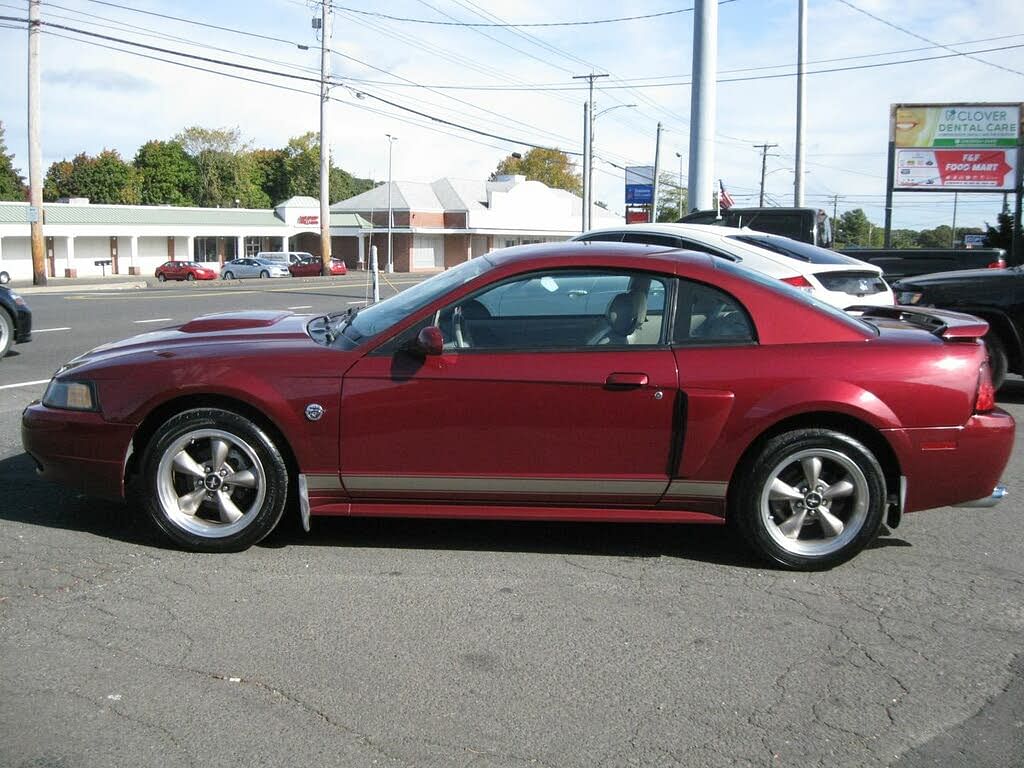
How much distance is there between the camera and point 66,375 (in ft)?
16.7

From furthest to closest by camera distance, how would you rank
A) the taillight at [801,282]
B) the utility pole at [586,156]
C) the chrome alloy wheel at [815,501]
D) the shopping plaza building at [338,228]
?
the shopping plaza building at [338,228] → the utility pole at [586,156] → the taillight at [801,282] → the chrome alloy wheel at [815,501]

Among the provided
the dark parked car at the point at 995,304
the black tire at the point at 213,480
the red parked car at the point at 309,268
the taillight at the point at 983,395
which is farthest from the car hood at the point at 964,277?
the red parked car at the point at 309,268

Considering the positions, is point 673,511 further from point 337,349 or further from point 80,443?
point 80,443

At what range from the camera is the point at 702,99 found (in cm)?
1897

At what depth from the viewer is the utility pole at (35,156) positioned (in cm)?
3541

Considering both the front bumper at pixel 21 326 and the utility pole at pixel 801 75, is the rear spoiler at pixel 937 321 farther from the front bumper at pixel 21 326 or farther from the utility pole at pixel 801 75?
the utility pole at pixel 801 75

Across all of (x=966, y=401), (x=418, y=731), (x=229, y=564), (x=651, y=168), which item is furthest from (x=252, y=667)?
(x=651, y=168)

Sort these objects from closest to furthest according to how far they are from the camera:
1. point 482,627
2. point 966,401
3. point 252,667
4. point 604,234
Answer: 1. point 252,667
2. point 482,627
3. point 966,401
4. point 604,234

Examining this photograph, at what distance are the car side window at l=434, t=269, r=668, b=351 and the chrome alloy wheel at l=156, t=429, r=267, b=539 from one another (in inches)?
45.9

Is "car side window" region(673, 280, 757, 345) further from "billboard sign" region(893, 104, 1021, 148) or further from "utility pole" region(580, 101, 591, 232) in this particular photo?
"utility pole" region(580, 101, 591, 232)

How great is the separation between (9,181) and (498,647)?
9937 centimetres

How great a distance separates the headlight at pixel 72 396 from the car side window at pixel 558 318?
178 centimetres

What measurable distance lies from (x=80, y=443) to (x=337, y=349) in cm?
137

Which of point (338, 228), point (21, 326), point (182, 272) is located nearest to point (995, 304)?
point (21, 326)
